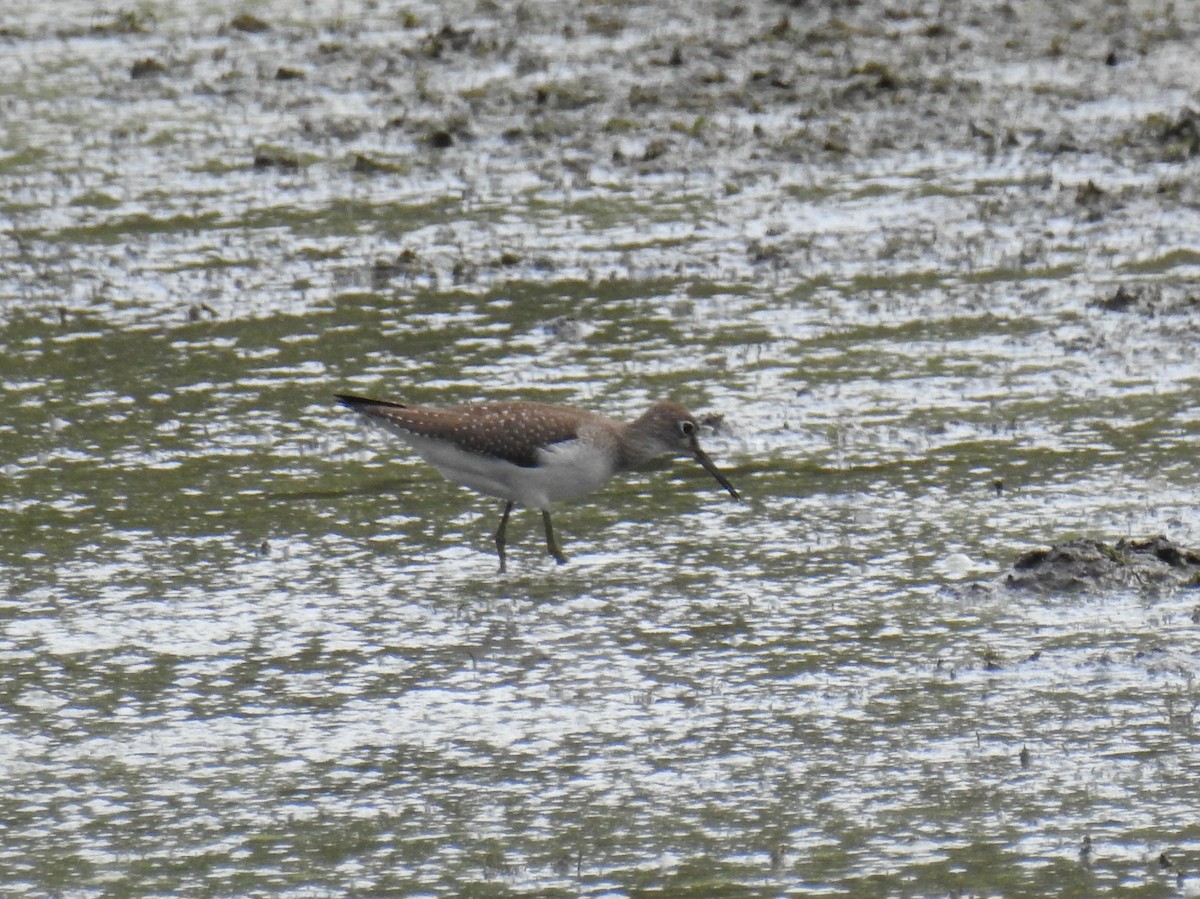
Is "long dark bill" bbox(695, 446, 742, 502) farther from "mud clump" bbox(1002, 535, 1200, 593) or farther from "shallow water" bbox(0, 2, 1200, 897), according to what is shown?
"mud clump" bbox(1002, 535, 1200, 593)

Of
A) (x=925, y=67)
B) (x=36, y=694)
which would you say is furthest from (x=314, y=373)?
(x=925, y=67)

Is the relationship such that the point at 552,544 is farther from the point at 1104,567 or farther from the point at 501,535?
the point at 1104,567

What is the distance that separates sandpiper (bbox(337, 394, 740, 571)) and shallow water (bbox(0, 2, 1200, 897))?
27 cm

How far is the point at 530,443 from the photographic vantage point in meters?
7.96

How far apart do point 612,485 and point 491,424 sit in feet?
3.69

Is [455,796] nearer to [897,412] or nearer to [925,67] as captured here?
[897,412]

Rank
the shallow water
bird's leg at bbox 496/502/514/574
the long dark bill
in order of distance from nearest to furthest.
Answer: the shallow water
bird's leg at bbox 496/502/514/574
the long dark bill

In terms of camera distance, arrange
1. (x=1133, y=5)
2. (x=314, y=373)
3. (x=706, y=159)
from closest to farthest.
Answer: (x=314, y=373) < (x=706, y=159) < (x=1133, y=5)

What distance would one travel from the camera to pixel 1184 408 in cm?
934

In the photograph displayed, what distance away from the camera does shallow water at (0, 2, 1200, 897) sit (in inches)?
228

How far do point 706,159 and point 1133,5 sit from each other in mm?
6100

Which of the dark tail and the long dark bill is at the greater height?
the dark tail

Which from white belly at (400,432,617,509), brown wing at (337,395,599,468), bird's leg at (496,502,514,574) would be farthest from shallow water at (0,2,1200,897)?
brown wing at (337,395,599,468)

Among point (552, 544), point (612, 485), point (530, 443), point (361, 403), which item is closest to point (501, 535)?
point (552, 544)
